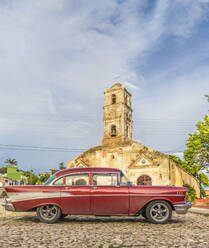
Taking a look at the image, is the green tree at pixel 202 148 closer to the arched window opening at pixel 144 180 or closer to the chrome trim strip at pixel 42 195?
the arched window opening at pixel 144 180

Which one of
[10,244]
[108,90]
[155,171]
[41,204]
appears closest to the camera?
[10,244]

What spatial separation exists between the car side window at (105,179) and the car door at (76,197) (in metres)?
0.27

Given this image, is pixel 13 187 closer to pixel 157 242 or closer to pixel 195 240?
pixel 157 242

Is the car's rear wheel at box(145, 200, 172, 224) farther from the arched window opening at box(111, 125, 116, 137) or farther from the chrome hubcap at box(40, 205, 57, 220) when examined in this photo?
the arched window opening at box(111, 125, 116, 137)

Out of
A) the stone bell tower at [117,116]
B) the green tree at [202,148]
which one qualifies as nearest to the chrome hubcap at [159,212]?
the green tree at [202,148]

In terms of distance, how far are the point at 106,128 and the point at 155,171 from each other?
9.44 m

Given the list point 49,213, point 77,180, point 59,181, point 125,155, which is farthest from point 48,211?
point 125,155

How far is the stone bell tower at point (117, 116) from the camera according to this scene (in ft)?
99.6

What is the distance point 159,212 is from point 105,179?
184 centimetres

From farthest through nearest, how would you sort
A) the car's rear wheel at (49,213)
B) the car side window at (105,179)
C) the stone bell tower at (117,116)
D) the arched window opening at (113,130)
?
the arched window opening at (113,130)
the stone bell tower at (117,116)
the car side window at (105,179)
the car's rear wheel at (49,213)

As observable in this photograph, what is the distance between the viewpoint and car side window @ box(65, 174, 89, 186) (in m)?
7.09

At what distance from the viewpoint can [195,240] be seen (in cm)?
468

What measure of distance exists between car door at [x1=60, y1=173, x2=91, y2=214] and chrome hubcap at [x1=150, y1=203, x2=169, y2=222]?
6.25 ft

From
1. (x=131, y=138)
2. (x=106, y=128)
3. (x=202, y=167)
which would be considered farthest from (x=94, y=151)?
(x=202, y=167)
